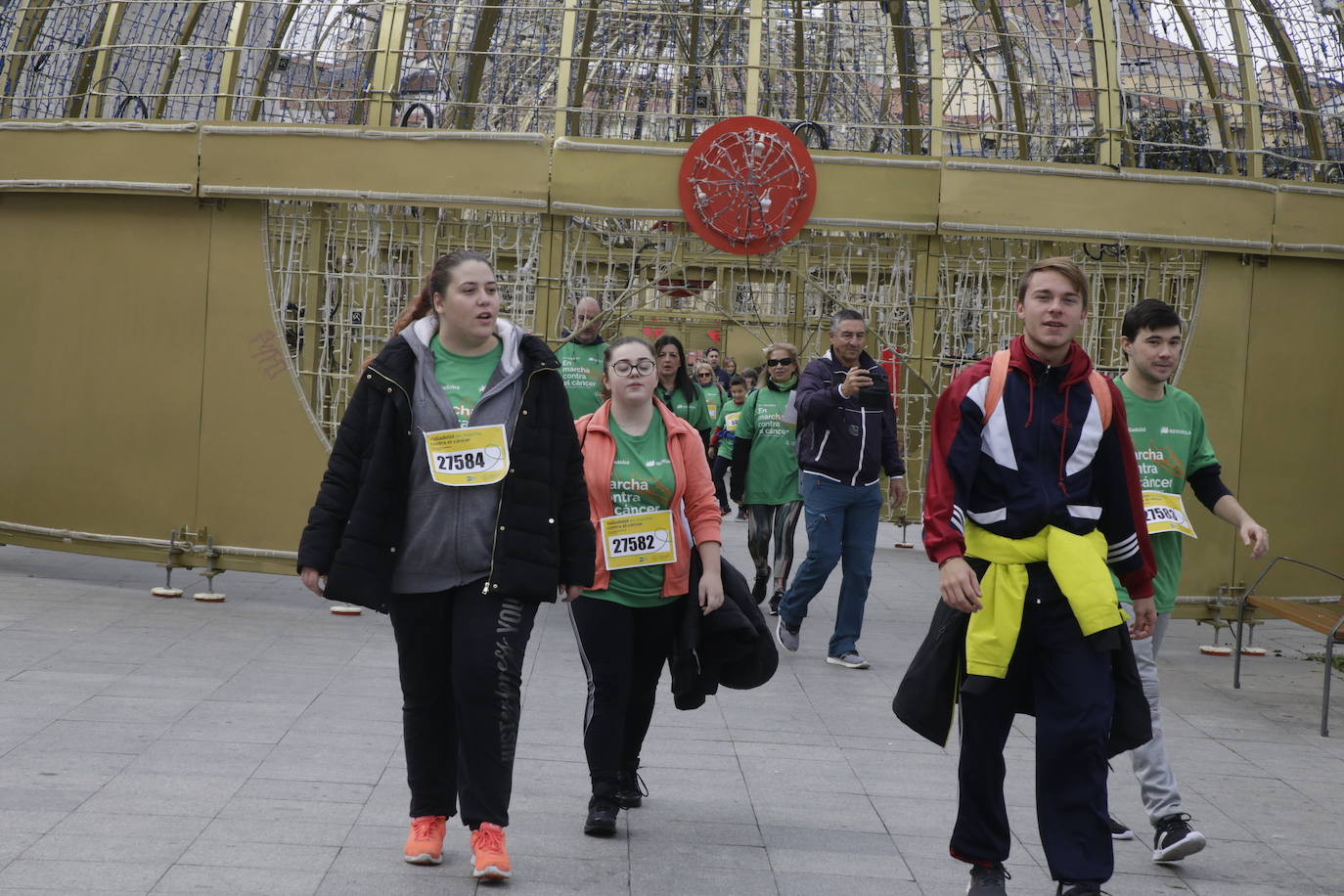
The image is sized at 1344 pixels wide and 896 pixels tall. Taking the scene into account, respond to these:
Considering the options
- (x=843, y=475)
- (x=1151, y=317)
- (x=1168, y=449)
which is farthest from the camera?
(x=843, y=475)

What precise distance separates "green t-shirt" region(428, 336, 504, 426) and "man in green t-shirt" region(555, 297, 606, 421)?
4.64 meters

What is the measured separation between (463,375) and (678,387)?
5729 millimetres

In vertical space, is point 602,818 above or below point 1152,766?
below

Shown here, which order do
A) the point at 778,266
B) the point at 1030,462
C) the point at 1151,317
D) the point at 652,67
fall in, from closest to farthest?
the point at 1030,462, the point at 1151,317, the point at 778,266, the point at 652,67

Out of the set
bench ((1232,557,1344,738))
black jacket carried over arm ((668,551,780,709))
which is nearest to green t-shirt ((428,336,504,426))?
black jacket carried over arm ((668,551,780,709))

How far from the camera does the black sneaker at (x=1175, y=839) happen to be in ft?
16.9

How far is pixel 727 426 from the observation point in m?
15.3

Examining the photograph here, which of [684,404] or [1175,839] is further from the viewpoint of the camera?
[684,404]

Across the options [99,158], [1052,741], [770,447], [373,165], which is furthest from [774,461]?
[1052,741]

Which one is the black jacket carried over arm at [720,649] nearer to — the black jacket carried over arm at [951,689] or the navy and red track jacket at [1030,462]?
the black jacket carried over arm at [951,689]

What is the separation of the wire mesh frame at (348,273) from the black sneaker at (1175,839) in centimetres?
579

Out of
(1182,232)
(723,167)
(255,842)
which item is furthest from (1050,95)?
(255,842)

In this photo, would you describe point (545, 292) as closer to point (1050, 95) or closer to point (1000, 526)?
point (1050, 95)

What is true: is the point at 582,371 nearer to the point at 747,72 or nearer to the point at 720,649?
the point at 747,72
